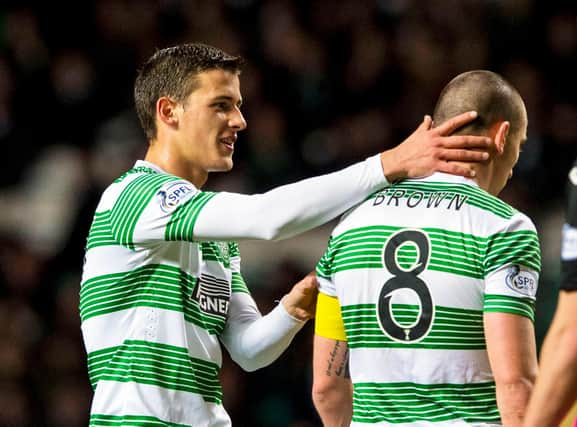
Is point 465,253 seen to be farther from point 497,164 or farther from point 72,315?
point 72,315

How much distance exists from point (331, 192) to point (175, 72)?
972 millimetres

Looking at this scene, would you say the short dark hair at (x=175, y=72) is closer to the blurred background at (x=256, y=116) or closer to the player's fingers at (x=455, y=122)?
the player's fingers at (x=455, y=122)

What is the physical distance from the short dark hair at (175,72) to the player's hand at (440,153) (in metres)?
0.96

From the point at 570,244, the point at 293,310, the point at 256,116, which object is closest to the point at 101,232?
the point at 293,310

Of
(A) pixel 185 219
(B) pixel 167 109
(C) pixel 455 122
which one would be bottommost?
(A) pixel 185 219

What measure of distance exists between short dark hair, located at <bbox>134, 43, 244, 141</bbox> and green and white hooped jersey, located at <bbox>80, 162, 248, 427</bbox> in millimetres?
362

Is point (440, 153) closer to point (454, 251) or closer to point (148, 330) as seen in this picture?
point (454, 251)

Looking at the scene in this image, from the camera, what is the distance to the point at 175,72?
445 centimetres

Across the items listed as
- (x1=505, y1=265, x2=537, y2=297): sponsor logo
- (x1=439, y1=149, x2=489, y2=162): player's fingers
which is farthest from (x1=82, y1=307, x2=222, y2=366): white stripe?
(x1=505, y1=265, x2=537, y2=297): sponsor logo

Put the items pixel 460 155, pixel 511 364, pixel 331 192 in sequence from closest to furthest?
pixel 511 364 < pixel 460 155 < pixel 331 192

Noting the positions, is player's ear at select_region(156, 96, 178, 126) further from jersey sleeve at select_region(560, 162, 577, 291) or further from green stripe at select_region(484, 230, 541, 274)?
jersey sleeve at select_region(560, 162, 577, 291)

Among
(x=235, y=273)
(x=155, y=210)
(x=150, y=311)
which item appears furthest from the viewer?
(x=235, y=273)

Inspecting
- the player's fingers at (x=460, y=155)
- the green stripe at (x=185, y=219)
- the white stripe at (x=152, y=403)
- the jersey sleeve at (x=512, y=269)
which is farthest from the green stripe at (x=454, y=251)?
the white stripe at (x=152, y=403)

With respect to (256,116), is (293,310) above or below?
below
